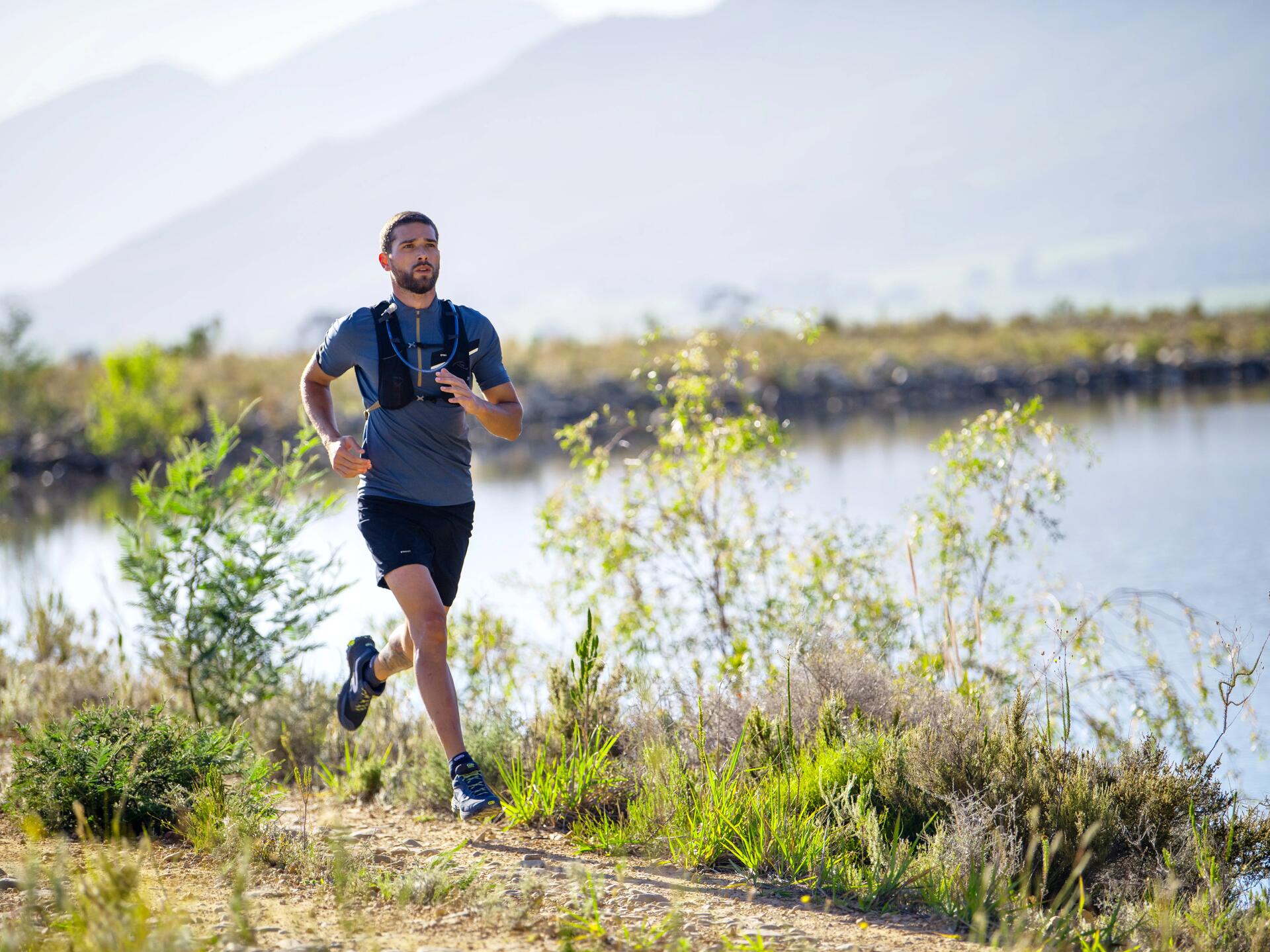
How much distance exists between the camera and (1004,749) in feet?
15.8

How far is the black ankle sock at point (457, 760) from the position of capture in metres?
4.73

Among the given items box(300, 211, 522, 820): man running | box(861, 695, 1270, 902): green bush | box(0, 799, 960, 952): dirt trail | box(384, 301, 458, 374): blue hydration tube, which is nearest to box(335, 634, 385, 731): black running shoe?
box(300, 211, 522, 820): man running

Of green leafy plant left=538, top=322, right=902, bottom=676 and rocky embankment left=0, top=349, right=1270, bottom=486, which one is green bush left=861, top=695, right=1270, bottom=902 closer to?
green leafy plant left=538, top=322, right=902, bottom=676

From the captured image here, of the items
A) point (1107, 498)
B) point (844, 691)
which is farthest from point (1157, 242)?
point (844, 691)

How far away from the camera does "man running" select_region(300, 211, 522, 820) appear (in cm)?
479

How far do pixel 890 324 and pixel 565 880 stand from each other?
50.5 m

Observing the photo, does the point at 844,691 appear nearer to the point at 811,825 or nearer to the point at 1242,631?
the point at 811,825

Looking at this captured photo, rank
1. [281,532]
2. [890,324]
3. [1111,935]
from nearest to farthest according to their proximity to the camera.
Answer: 1. [1111,935]
2. [281,532]
3. [890,324]

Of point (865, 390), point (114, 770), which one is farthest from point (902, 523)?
point (865, 390)

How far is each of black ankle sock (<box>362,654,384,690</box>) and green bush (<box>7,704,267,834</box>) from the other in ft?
1.84

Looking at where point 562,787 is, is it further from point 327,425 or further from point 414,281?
point 414,281

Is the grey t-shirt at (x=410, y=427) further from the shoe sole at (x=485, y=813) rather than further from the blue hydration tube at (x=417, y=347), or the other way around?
the shoe sole at (x=485, y=813)

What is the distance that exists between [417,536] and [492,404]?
60cm

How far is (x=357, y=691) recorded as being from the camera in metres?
5.30
